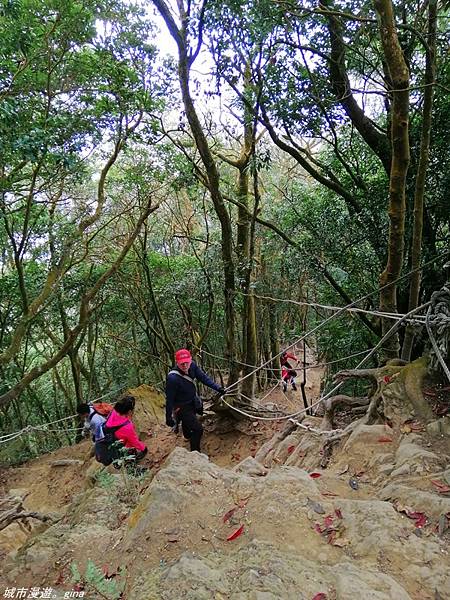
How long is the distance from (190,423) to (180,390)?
660mm

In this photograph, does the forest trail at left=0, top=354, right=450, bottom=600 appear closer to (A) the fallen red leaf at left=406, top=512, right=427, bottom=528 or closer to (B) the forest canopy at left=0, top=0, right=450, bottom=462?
(A) the fallen red leaf at left=406, top=512, right=427, bottom=528

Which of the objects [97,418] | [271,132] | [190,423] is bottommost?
[190,423]

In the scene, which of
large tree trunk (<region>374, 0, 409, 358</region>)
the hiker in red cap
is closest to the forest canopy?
large tree trunk (<region>374, 0, 409, 358</region>)

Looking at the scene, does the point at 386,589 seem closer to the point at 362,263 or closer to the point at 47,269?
the point at 362,263

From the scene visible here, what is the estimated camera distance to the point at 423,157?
379 cm

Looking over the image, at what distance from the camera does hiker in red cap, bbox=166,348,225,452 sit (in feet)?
15.3

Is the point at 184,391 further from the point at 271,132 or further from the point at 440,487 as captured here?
the point at 271,132

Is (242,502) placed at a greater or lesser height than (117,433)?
greater

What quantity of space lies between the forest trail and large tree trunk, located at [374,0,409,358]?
4.98ft

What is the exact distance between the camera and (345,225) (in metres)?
5.69

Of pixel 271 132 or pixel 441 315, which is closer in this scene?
pixel 441 315

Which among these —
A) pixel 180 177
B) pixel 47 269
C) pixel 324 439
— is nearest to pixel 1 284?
pixel 47 269

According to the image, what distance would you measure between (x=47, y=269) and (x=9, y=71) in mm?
4971

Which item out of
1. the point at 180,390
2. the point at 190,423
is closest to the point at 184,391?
the point at 180,390
